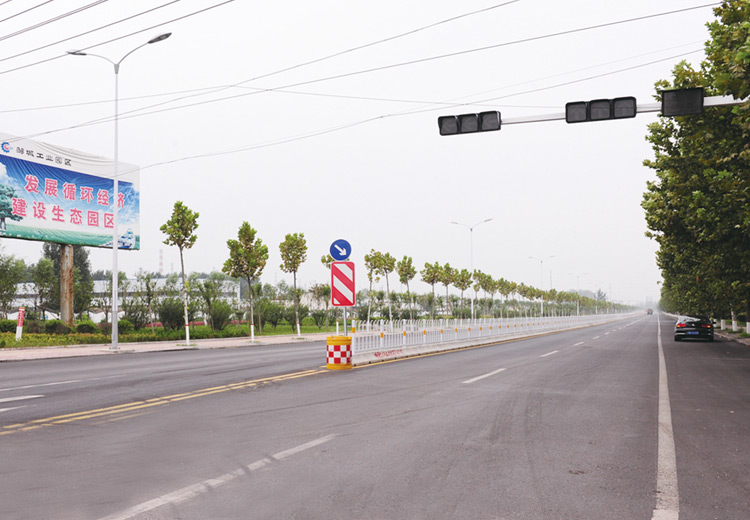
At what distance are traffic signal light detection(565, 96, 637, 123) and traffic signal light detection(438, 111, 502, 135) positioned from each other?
1.68 metres

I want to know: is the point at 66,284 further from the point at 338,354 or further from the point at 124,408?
the point at 124,408

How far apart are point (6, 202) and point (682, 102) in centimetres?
3271

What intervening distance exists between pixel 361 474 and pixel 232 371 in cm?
1044

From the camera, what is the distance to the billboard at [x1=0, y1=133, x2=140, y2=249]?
31188mm

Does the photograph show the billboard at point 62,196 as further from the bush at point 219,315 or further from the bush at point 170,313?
the bush at point 219,315

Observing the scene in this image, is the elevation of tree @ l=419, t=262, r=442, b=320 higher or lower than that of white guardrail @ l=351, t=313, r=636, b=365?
higher

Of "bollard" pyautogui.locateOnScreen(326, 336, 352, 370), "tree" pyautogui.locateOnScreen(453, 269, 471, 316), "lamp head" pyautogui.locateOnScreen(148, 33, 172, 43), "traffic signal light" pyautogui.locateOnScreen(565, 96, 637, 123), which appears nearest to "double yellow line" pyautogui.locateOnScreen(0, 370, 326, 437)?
"bollard" pyautogui.locateOnScreen(326, 336, 352, 370)

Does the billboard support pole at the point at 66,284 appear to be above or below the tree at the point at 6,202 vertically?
below

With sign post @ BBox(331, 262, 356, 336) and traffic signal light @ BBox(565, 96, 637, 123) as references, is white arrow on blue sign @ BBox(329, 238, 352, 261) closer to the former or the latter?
sign post @ BBox(331, 262, 356, 336)

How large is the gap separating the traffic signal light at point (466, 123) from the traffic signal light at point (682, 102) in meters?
3.61

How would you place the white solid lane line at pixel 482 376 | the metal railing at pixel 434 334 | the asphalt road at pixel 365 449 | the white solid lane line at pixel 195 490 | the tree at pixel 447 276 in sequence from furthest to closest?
the tree at pixel 447 276 → the metal railing at pixel 434 334 → the white solid lane line at pixel 482 376 → the asphalt road at pixel 365 449 → the white solid lane line at pixel 195 490

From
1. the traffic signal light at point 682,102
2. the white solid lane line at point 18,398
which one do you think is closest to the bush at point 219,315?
the white solid lane line at point 18,398

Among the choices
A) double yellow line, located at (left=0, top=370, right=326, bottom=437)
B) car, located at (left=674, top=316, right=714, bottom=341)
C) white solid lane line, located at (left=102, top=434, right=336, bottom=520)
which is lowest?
car, located at (left=674, top=316, right=714, bottom=341)

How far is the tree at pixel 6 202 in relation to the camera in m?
30.5
